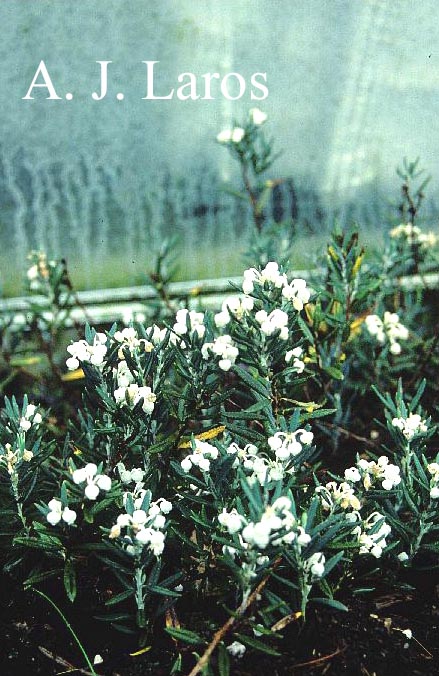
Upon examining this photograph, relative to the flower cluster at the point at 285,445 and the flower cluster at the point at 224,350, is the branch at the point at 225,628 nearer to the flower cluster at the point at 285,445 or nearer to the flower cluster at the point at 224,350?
the flower cluster at the point at 285,445

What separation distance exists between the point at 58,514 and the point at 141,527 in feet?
0.47

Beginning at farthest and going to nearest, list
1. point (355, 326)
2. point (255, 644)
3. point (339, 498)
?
point (355, 326) → point (339, 498) → point (255, 644)

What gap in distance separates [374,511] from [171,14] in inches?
75.3

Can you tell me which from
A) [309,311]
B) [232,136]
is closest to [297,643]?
[309,311]

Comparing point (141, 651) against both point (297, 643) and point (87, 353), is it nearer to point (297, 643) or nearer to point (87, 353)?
point (297, 643)

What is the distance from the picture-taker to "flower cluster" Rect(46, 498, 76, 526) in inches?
48.4

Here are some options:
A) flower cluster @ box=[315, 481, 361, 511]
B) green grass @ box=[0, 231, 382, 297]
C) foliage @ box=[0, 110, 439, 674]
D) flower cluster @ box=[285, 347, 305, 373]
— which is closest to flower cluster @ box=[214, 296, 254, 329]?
foliage @ box=[0, 110, 439, 674]

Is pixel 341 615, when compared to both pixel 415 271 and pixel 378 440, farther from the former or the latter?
pixel 415 271

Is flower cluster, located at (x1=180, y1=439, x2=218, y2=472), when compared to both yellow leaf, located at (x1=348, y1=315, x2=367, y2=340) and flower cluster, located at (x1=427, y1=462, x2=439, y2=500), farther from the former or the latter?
yellow leaf, located at (x1=348, y1=315, x2=367, y2=340)

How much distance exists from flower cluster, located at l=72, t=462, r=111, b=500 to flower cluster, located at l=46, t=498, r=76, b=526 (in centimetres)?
4

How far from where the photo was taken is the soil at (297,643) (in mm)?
1279

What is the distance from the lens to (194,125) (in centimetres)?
278

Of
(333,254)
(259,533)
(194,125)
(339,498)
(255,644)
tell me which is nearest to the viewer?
(259,533)

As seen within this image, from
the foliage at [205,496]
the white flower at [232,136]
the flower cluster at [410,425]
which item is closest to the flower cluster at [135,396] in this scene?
the foliage at [205,496]
